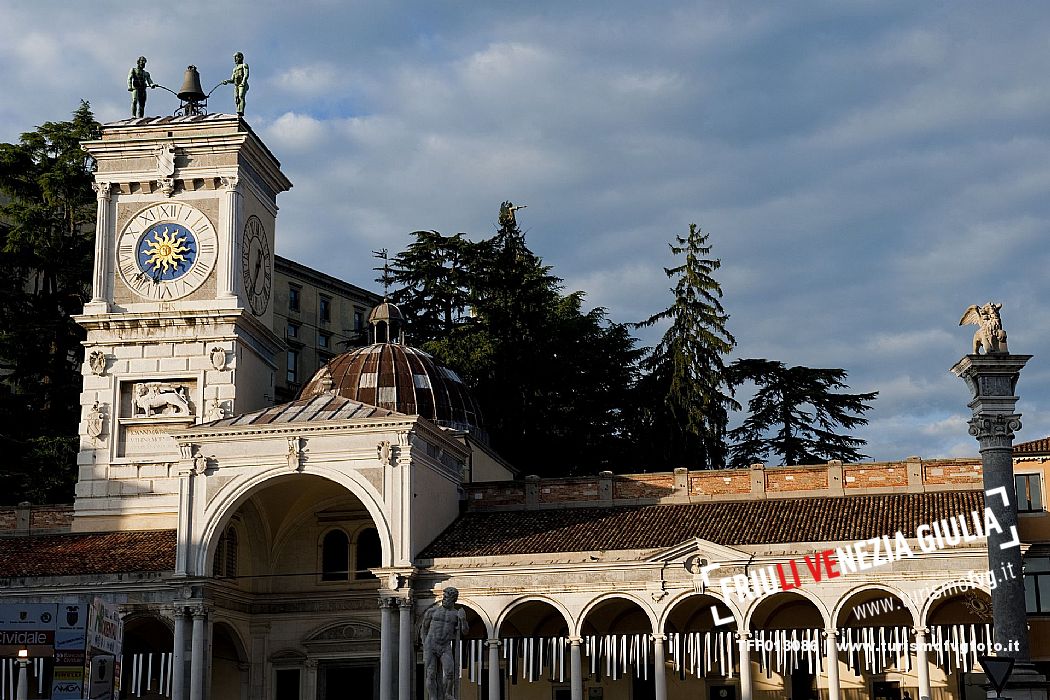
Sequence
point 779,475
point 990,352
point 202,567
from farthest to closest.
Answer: point 779,475 < point 202,567 < point 990,352

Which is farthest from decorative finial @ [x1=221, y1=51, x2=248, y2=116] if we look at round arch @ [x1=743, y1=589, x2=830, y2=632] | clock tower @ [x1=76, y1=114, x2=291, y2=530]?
round arch @ [x1=743, y1=589, x2=830, y2=632]

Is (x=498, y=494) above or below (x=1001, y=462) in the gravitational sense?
above

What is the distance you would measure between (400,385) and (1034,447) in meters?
19.2

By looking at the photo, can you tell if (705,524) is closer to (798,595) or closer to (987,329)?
(798,595)

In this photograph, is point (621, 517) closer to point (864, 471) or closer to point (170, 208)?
point (864, 471)

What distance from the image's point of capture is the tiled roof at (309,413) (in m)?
42.5

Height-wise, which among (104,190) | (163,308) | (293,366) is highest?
(293,366)

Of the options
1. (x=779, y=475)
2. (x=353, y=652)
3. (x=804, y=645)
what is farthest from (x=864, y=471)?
(x=353, y=652)

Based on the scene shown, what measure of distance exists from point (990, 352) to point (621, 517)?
53.1 ft

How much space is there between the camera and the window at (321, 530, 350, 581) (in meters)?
46.5

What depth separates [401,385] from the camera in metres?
49.2

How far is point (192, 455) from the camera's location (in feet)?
141

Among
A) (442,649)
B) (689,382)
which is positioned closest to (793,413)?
(689,382)

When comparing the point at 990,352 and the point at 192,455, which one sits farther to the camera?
the point at 192,455
